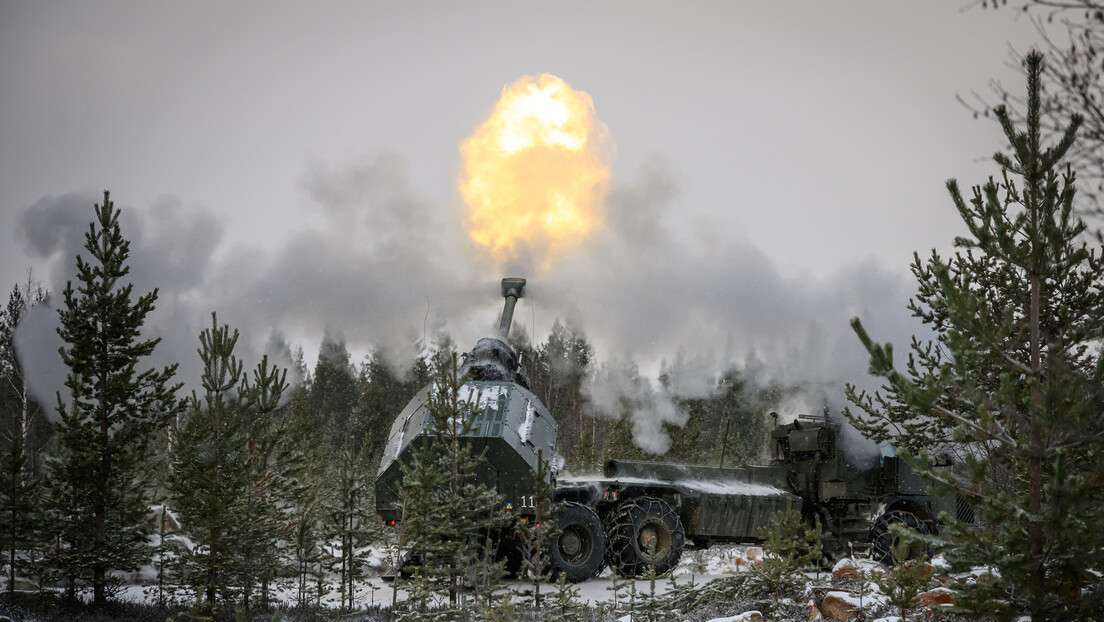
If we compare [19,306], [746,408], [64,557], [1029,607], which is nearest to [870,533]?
[1029,607]

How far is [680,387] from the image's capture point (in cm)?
2791

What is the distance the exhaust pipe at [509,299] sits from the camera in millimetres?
19097

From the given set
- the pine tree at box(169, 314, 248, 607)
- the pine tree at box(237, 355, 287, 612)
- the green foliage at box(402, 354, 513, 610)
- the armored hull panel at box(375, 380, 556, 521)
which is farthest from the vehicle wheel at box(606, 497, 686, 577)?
the pine tree at box(169, 314, 248, 607)

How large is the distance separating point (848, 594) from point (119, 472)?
40.6 feet

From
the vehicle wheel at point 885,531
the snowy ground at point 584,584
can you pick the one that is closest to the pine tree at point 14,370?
the snowy ground at point 584,584

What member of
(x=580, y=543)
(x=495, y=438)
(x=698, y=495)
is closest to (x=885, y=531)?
(x=698, y=495)

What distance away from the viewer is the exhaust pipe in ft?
62.7

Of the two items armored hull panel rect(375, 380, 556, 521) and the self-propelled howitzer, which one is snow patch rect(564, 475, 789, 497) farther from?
armored hull panel rect(375, 380, 556, 521)

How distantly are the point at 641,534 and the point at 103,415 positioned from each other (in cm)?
1046

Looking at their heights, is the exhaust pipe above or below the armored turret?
above

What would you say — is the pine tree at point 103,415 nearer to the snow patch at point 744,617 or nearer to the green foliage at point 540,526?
the green foliage at point 540,526

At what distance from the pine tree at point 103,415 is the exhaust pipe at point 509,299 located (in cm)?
712

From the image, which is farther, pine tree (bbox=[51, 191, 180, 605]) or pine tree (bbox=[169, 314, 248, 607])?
pine tree (bbox=[51, 191, 180, 605])

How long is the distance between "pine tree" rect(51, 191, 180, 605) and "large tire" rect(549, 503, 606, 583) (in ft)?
25.0
